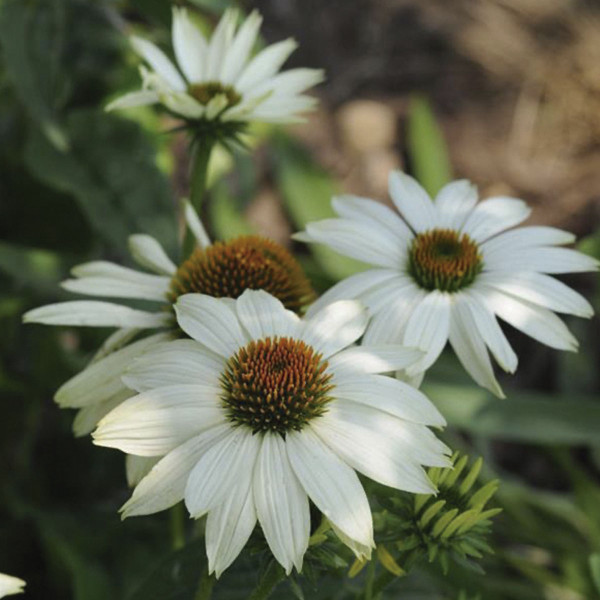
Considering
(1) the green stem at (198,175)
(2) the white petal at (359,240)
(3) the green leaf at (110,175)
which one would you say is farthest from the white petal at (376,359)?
(3) the green leaf at (110,175)

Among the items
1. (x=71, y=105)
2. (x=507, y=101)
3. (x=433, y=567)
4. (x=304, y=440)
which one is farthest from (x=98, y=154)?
(x=507, y=101)

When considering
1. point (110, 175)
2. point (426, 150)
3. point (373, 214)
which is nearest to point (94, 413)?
point (373, 214)

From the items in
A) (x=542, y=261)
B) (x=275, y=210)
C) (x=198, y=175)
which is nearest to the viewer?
(x=542, y=261)

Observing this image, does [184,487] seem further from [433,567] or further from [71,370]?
[71,370]

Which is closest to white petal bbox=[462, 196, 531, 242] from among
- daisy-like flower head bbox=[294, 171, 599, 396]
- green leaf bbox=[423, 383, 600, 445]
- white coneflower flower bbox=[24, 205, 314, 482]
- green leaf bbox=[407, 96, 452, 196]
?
daisy-like flower head bbox=[294, 171, 599, 396]

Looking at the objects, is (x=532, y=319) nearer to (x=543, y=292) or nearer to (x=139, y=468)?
(x=543, y=292)

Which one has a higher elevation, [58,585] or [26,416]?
[26,416]

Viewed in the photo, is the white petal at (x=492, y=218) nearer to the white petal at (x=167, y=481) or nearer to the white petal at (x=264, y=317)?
the white petal at (x=264, y=317)
